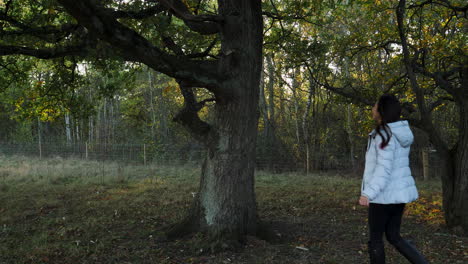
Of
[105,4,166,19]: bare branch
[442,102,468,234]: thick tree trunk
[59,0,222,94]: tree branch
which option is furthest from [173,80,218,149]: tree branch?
[442,102,468,234]: thick tree trunk

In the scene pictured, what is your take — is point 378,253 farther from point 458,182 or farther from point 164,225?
point 164,225

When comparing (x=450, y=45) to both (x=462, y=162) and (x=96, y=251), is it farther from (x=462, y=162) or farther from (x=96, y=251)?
(x=96, y=251)

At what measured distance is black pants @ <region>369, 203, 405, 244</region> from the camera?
3.13m

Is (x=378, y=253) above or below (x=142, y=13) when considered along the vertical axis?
below

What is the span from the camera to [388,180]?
9.93 feet

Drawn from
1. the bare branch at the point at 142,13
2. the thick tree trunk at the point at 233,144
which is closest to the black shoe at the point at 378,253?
the thick tree trunk at the point at 233,144

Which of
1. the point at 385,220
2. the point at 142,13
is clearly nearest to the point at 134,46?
the point at 142,13

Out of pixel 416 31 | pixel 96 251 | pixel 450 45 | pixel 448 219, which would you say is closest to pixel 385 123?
pixel 448 219

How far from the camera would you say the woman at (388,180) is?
3039mm

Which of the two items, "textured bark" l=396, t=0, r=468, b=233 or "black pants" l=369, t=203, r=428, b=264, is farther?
"textured bark" l=396, t=0, r=468, b=233

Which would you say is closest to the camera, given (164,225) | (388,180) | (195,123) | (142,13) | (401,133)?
(388,180)

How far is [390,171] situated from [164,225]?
4123mm

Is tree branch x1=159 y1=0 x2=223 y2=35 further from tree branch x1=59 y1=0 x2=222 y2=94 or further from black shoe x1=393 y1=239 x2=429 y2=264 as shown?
black shoe x1=393 y1=239 x2=429 y2=264

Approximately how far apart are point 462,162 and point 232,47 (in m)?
4.02
